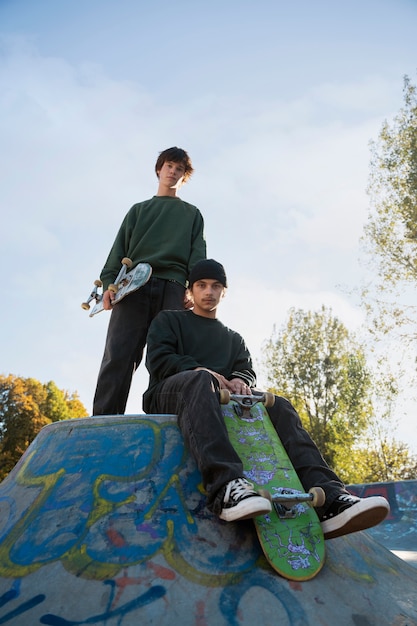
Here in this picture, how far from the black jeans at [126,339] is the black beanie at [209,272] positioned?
0.71 meters

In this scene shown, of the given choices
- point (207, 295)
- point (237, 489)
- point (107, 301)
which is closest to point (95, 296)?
point (107, 301)

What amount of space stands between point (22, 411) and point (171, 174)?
31.6 m

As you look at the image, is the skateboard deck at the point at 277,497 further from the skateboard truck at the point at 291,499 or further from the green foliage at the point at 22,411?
the green foliage at the point at 22,411

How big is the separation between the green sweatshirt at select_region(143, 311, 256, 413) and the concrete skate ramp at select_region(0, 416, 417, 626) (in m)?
0.42

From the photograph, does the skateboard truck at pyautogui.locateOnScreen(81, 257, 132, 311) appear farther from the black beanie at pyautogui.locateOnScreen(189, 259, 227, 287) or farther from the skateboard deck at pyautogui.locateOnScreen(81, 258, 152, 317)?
the black beanie at pyautogui.locateOnScreen(189, 259, 227, 287)

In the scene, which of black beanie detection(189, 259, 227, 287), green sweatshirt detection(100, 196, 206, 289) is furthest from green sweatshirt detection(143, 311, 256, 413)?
green sweatshirt detection(100, 196, 206, 289)

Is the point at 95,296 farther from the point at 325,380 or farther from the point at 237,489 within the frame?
the point at 325,380

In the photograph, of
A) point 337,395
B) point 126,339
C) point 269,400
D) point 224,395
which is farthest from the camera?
point 337,395

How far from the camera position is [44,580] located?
94.0 inches

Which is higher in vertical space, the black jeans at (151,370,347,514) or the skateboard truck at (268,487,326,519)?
the black jeans at (151,370,347,514)

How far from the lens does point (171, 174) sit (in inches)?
205

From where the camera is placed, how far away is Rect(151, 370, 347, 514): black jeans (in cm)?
272

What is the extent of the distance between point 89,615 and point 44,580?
0.32 m

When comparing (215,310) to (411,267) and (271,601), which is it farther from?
(411,267)
